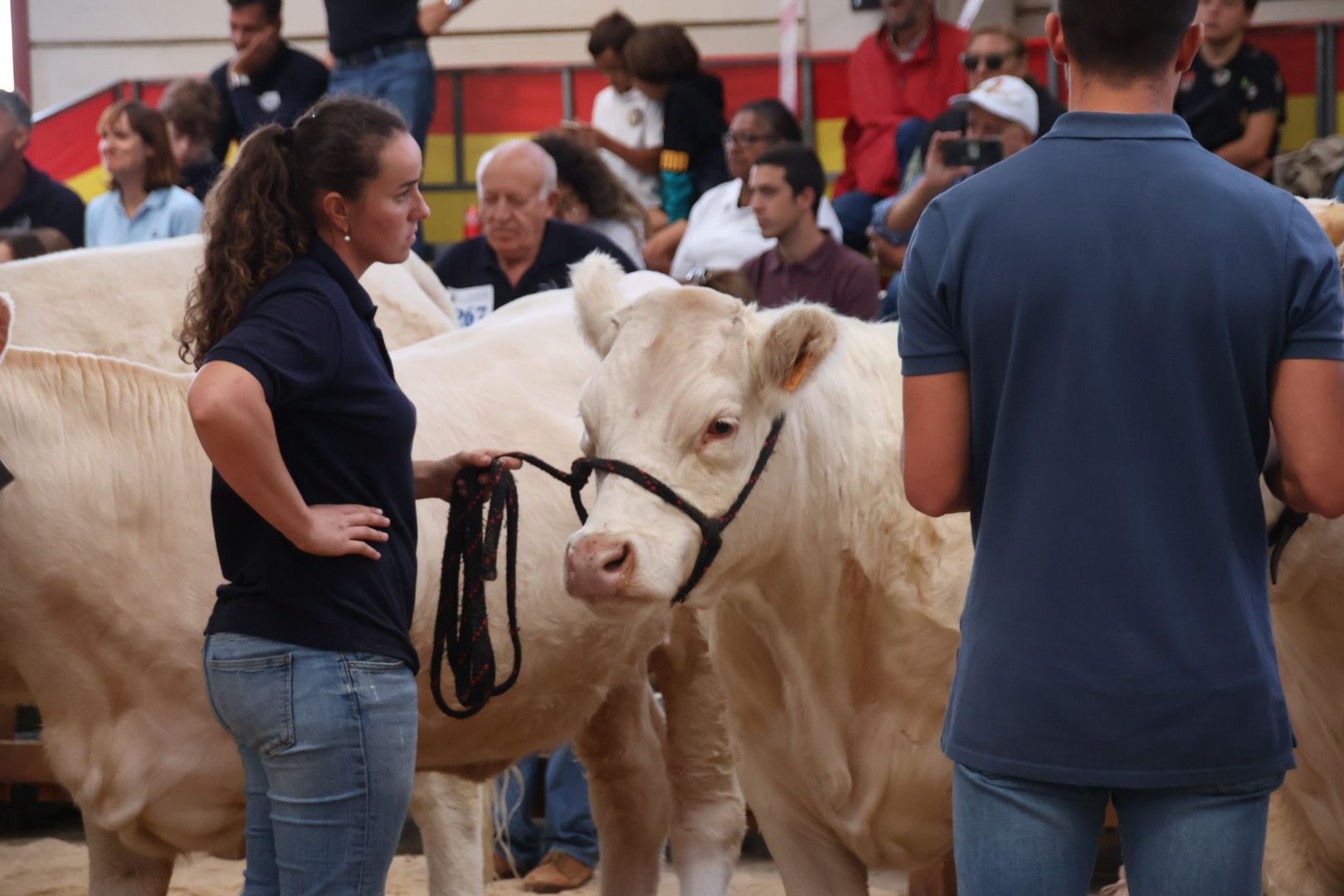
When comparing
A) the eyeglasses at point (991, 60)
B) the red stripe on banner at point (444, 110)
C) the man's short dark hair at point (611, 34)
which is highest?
the man's short dark hair at point (611, 34)

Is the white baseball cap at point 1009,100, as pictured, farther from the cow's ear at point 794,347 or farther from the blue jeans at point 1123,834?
the blue jeans at point 1123,834

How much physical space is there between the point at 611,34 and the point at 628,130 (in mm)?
764

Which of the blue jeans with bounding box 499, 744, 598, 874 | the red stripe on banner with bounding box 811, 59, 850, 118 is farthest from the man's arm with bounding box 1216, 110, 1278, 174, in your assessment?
the blue jeans with bounding box 499, 744, 598, 874

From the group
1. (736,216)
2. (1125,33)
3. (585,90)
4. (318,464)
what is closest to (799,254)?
→ (736,216)

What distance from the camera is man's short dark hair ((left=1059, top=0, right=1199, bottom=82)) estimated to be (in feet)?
6.27

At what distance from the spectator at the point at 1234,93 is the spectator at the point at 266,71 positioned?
4.03 metres

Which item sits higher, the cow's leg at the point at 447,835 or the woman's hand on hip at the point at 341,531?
the woman's hand on hip at the point at 341,531

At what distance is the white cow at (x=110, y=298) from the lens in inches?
184

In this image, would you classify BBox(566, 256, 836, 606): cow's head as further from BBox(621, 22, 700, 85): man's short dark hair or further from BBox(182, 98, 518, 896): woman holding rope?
BBox(621, 22, 700, 85): man's short dark hair

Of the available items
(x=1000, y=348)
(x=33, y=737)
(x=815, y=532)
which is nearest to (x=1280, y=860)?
(x=815, y=532)

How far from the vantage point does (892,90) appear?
7.88m

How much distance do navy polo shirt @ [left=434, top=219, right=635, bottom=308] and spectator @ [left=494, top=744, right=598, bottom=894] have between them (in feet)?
5.13

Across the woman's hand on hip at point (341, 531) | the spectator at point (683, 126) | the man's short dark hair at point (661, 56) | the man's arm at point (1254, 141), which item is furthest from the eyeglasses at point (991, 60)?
the woman's hand on hip at point (341, 531)

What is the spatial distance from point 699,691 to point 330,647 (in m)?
2.22
